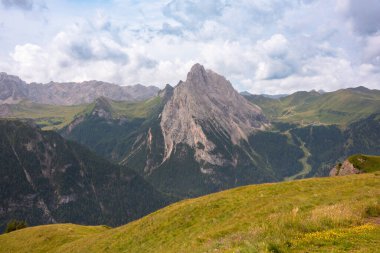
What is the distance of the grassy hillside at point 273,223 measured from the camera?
739 inches

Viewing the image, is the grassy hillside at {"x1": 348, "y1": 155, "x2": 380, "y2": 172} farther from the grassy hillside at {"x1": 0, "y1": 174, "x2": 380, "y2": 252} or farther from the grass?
the grass

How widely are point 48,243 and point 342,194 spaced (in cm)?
5861

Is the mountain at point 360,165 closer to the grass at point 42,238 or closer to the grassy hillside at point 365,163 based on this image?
the grassy hillside at point 365,163

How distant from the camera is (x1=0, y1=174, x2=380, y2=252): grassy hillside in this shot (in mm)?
18781

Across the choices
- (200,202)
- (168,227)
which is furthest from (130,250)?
(200,202)

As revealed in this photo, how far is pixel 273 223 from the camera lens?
24.1 m

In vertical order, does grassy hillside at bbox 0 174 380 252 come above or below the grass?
above

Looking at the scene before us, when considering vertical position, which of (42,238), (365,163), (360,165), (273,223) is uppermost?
(273,223)

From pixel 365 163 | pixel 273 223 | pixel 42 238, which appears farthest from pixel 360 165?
pixel 273 223

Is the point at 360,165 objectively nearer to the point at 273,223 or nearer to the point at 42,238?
the point at 42,238

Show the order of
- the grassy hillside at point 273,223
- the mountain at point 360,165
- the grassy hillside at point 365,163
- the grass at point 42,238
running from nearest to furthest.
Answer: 1. the grassy hillside at point 273,223
2. the grass at point 42,238
3. the grassy hillside at point 365,163
4. the mountain at point 360,165

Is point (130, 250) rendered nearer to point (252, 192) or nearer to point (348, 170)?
point (252, 192)

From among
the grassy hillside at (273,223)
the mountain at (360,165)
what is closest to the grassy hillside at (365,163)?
the mountain at (360,165)

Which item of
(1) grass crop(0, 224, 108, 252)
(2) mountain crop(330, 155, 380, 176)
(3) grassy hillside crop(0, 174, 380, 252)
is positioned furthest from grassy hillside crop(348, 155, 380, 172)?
(1) grass crop(0, 224, 108, 252)
